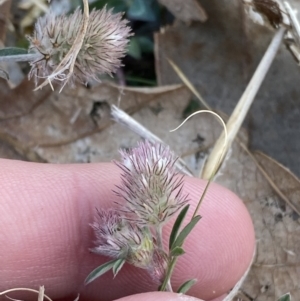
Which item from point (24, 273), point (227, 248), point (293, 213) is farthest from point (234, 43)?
point (24, 273)

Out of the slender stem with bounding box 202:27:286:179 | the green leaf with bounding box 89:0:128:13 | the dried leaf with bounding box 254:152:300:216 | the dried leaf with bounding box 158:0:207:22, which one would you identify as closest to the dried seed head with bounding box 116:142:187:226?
the slender stem with bounding box 202:27:286:179

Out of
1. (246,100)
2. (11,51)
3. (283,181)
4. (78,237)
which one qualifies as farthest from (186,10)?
(78,237)

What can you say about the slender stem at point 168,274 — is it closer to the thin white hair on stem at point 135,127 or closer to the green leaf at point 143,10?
the thin white hair on stem at point 135,127

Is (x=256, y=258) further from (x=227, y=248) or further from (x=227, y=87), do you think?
(x=227, y=87)

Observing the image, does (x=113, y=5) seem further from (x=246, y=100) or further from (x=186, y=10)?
(x=246, y=100)

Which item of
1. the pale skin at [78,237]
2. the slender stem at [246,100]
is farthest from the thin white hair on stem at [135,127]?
the pale skin at [78,237]
